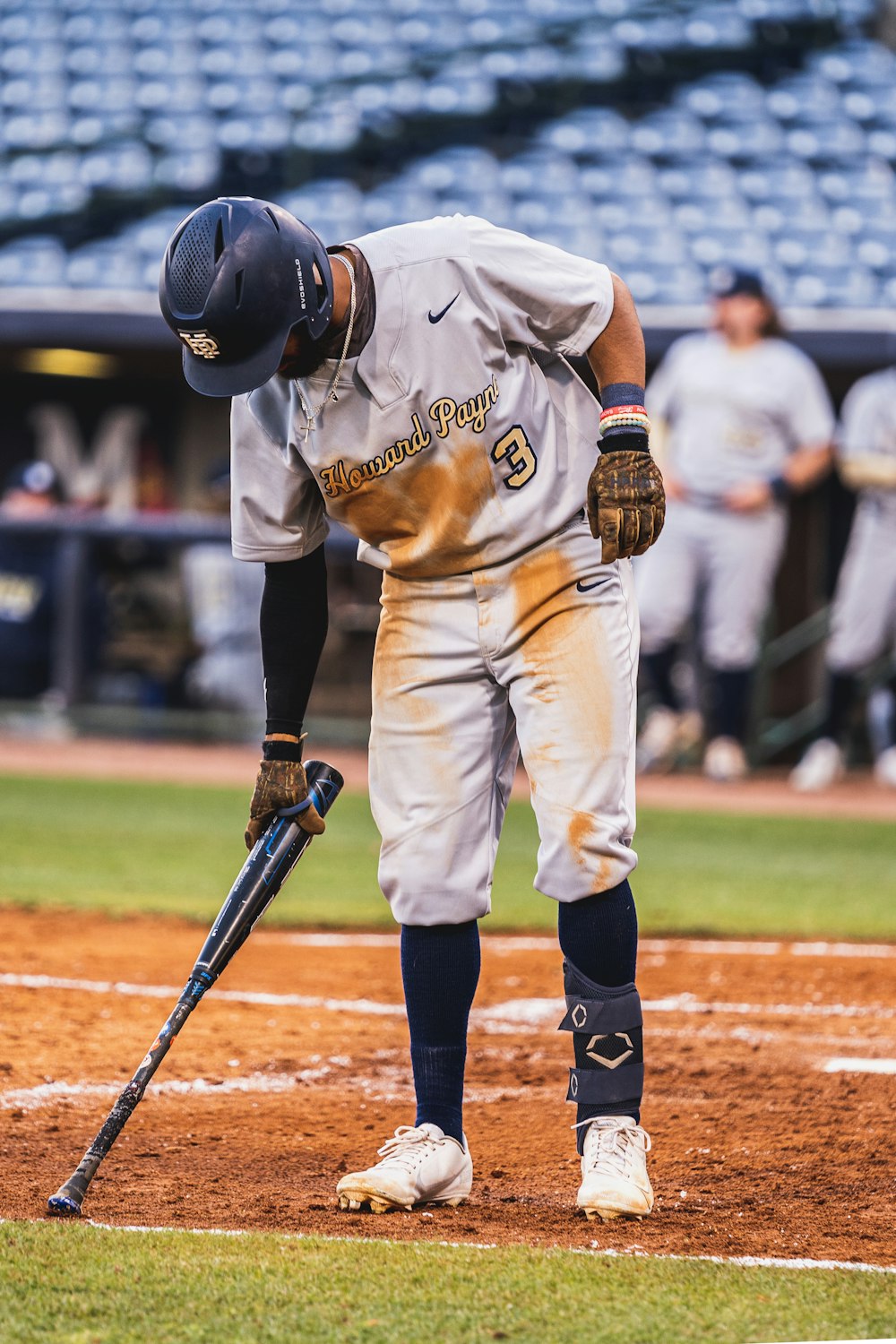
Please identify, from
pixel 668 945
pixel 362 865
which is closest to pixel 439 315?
pixel 668 945

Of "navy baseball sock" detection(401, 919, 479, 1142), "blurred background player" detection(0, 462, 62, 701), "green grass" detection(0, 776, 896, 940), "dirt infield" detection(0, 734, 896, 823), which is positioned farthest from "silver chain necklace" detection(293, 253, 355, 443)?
"blurred background player" detection(0, 462, 62, 701)

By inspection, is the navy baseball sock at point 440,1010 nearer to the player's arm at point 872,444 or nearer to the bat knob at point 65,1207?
the bat knob at point 65,1207

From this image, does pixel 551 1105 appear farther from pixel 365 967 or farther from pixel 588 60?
pixel 588 60

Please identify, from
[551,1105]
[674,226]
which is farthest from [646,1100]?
[674,226]

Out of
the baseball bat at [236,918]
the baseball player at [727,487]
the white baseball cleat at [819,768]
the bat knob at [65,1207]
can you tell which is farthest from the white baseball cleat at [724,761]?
the bat knob at [65,1207]

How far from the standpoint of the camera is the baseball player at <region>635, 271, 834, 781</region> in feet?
30.9

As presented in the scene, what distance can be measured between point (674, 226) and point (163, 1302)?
459 inches

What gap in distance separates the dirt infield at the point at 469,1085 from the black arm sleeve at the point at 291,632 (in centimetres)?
84

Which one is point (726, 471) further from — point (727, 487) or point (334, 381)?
point (334, 381)

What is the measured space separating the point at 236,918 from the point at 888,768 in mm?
7088

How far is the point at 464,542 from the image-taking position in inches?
117

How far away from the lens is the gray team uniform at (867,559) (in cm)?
948

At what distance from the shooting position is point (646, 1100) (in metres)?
3.67

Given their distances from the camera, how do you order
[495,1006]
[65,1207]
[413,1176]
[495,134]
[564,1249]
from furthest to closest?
[495,134], [495,1006], [413,1176], [65,1207], [564,1249]
